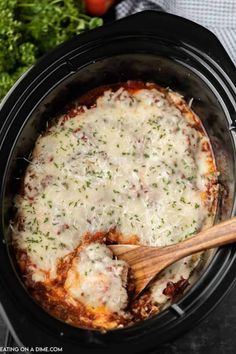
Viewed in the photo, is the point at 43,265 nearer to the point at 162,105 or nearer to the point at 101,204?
the point at 101,204

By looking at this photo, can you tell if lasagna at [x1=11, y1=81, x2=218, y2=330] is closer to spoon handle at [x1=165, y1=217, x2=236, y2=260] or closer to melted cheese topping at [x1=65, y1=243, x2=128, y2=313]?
melted cheese topping at [x1=65, y1=243, x2=128, y2=313]

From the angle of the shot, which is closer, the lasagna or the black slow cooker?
the black slow cooker

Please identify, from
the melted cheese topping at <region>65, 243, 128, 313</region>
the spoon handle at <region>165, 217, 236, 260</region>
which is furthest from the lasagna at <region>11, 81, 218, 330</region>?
the spoon handle at <region>165, 217, 236, 260</region>

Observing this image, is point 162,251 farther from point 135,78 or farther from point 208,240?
point 135,78

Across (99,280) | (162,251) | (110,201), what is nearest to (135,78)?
(110,201)

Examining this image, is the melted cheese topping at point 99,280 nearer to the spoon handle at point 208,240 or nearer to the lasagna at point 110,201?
the lasagna at point 110,201
